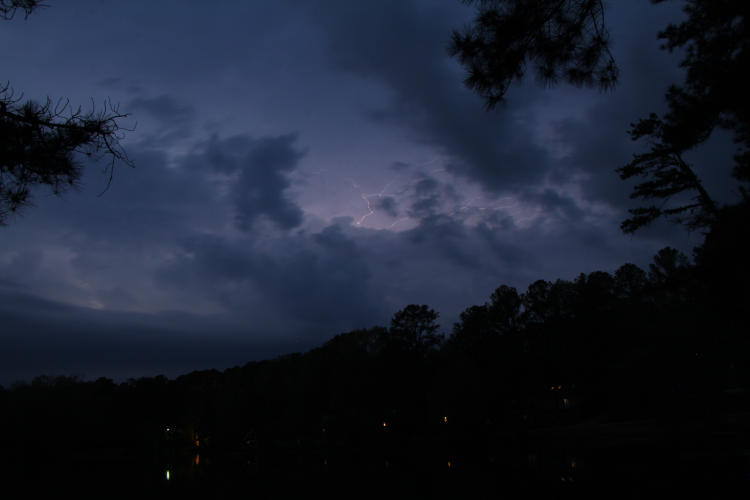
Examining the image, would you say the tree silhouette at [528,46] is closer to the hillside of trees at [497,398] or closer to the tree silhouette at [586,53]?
the tree silhouette at [586,53]

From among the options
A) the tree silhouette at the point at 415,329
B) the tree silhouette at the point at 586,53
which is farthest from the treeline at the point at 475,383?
the tree silhouette at the point at 586,53

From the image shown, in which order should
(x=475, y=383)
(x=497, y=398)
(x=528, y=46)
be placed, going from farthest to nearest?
(x=497, y=398), (x=475, y=383), (x=528, y=46)

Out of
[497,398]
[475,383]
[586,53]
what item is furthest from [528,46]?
[497,398]

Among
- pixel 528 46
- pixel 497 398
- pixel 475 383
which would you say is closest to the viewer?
pixel 528 46

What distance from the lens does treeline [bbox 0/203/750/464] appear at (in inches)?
1179

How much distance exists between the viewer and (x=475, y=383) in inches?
1598

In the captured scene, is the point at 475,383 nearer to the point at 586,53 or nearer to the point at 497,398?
the point at 497,398

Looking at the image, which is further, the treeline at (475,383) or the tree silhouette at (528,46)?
the treeline at (475,383)

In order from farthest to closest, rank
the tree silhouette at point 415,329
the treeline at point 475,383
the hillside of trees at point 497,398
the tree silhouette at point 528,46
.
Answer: the tree silhouette at point 415,329
the treeline at point 475,383
the hillside of trees at point 497,398
the tree silhouette at point 528,46

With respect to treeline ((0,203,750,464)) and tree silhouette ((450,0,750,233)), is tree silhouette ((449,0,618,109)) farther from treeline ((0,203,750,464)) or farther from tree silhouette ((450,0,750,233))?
treeline ((0,203,750,464))

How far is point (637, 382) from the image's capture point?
106 ft

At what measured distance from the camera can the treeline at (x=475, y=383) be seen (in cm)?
2995

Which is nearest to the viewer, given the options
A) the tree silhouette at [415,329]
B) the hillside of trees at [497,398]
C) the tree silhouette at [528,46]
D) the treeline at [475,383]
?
the tree silhouette at [528,46]

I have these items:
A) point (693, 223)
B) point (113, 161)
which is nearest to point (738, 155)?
point (693, 223)
